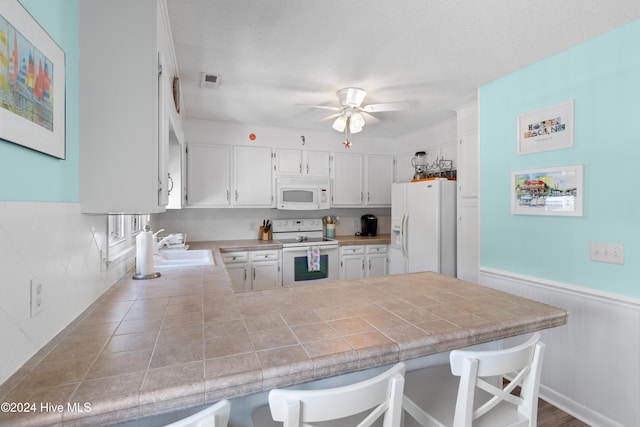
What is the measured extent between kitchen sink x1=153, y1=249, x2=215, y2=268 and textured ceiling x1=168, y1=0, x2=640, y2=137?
148 cm

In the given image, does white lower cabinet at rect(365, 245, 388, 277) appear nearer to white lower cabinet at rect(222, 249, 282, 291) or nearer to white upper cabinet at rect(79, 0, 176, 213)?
white lower cabinet at rect(222, 249, 282, 291)

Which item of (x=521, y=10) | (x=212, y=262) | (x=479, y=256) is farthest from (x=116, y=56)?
(x=479, y=256)

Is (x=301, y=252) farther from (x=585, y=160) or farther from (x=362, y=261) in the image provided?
(x=585, y=160)

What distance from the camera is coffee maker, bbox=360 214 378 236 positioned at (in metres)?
4.43

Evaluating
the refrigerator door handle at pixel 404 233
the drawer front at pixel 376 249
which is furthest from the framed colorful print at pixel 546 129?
the drawer front at pixel 376 249

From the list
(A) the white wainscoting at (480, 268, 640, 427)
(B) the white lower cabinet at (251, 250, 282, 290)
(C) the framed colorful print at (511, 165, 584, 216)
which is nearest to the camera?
(A) the white wainscoting at (480, 268, 640, 427)

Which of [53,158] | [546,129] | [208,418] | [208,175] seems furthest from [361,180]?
[208,418]

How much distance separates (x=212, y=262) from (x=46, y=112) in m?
1.56

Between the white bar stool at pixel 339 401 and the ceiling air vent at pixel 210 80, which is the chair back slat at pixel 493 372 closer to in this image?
the white bar stool at pixel 339 401

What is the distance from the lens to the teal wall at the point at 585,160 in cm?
170

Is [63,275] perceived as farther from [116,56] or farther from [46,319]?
[116,56]

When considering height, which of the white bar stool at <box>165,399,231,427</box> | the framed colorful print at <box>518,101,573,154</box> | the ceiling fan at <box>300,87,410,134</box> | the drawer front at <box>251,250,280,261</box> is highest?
the ceiling fan at <box>300,87,410,134</box>

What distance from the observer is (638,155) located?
167 cm

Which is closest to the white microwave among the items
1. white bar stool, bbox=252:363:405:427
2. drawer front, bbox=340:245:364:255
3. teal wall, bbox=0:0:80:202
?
drawer front, bbox=340:245:364:255
